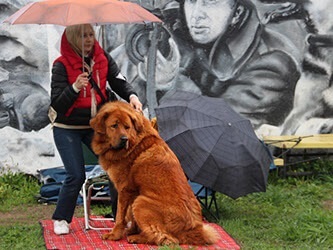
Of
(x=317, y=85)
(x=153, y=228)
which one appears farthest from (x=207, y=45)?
(x=153, y=228)

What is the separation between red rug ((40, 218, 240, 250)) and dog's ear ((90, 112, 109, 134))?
99 centimetres

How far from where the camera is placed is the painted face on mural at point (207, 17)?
8664mm

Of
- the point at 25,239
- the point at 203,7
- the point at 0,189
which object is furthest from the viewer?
the point at 203,7

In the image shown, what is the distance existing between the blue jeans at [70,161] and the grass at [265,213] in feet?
1.33

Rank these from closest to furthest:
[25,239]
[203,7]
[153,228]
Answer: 1. [153,228]
2. [25,239]
3. [203,7]

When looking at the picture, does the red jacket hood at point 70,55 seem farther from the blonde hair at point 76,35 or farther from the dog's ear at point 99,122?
the dog's ear at point 99,122

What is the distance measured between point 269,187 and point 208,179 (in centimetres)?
195

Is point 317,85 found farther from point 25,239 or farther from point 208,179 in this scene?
point 25,239

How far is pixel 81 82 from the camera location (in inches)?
229

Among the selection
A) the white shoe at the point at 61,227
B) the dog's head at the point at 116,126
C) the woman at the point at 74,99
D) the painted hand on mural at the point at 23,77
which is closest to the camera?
the dog's head at the point at 116,126

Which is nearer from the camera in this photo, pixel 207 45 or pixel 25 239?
pixel 25 239

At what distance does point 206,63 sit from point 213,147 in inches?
93.1

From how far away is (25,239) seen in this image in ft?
21.1

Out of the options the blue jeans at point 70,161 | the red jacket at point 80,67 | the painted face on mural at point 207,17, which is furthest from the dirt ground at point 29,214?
the painted face on mural at point 207,17
